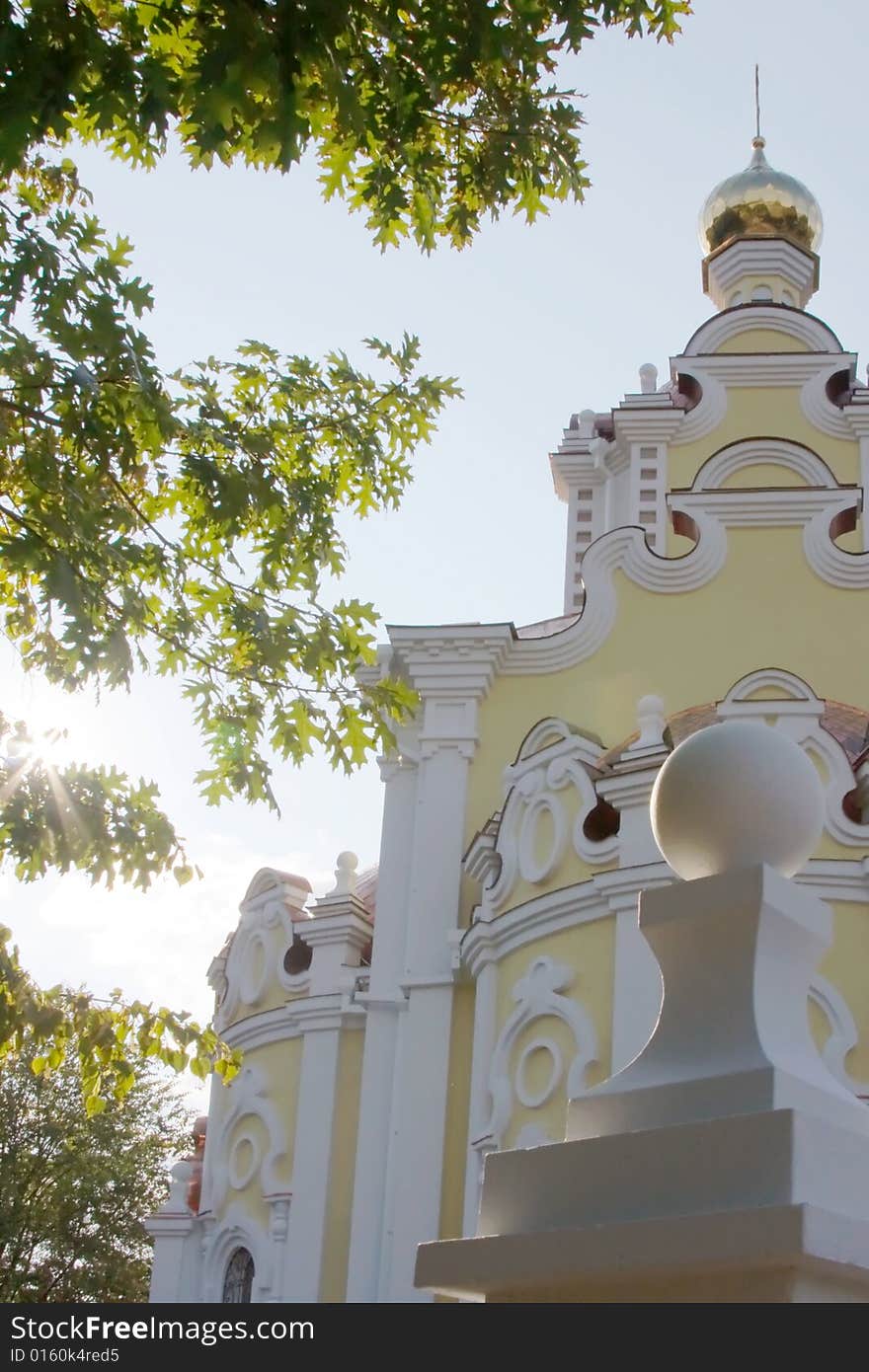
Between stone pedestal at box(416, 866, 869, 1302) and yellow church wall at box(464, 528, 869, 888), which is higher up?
yellow church wall at box(464, 528, 869, 888)

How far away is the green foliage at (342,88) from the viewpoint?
13.8ft

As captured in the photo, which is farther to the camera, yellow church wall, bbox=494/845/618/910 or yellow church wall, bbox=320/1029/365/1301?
yellow church wall, bbox=320/1029/365/1301

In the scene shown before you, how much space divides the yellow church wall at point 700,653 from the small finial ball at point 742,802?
10115 mm

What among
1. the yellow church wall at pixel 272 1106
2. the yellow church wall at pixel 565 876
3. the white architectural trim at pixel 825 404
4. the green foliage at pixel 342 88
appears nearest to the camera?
the green foliage at pixel 342 88

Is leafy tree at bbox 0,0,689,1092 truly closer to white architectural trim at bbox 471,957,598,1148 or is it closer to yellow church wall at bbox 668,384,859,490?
white architectural trim at bbox 471,957,598,1148

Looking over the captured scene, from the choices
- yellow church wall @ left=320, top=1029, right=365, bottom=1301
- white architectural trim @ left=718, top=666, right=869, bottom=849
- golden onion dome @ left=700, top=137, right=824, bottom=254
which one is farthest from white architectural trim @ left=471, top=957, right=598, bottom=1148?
golden onion dome @ left=700, top=137, right=824, bottom=254

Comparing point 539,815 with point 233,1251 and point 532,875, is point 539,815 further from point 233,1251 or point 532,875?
point 233,1251

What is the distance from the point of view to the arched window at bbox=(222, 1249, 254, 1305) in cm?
1340

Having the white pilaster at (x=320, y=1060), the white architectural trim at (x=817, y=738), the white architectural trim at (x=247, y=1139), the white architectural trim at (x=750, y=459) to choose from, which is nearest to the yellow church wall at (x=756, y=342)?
the white architectural trim at (x=750, y=459)

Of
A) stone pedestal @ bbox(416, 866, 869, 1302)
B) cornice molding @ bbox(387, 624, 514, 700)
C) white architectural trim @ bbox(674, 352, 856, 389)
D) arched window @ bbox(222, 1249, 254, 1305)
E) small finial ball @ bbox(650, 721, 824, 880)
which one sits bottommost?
stone pedestal @ bbox(416, 866, 869, 1302)

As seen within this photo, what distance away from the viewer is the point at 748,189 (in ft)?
65.5

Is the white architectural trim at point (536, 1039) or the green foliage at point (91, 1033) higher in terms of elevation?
the white architectural trim at point (536, 1039)

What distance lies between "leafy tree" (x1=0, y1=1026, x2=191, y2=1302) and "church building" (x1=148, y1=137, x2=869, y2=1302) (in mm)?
5199

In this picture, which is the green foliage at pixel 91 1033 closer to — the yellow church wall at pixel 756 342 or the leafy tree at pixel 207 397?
the leafy tree at pixel 207 397
